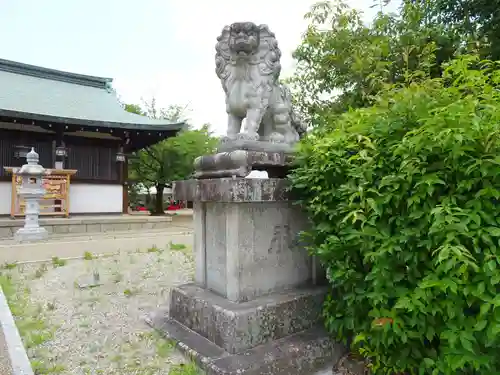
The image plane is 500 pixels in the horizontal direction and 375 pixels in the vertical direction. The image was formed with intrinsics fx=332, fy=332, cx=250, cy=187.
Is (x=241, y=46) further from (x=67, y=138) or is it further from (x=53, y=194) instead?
(x=67, y=138)

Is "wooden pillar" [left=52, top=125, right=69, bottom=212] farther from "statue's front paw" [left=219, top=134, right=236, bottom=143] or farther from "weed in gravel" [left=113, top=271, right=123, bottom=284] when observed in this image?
"statue's front paw" [left=219, top=134, right=236, bottom=143]

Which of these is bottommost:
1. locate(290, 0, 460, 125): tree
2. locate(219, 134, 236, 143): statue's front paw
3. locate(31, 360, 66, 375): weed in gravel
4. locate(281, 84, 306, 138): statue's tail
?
locate(31, 360, 66, 375): weed in gravel

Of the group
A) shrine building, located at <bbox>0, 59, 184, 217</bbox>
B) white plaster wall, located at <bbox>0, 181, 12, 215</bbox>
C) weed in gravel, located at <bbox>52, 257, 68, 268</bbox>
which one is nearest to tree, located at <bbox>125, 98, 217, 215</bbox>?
shrine building, located at <bbox>0, 59, 184, 217</bbox>

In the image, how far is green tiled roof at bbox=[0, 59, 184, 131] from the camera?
11.1 m

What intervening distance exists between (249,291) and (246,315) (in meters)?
0.27

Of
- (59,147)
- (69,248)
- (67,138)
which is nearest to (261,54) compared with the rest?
(69,248)

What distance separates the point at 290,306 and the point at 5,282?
4.15 m

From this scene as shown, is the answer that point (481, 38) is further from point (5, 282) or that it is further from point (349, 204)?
point (5, 282)

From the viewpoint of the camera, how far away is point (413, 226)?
196cm

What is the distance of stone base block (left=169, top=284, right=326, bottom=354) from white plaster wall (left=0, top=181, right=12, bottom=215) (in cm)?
1079

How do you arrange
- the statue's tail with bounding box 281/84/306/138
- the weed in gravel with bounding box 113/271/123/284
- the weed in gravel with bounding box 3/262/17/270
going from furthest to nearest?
the weed in gravel with bounding box 3/262/17/270 → the weed in gravel with bounding box 113/271/123/284 → the statue's tail with bounding box 281/84/306/138

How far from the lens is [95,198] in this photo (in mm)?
12688

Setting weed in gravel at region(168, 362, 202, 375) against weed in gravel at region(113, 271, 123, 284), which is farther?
weed in gravel at region(113, 271, 123, 284)

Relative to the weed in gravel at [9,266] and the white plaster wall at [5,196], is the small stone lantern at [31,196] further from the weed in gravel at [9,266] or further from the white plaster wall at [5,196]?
the weed in gravel at [9,266]
